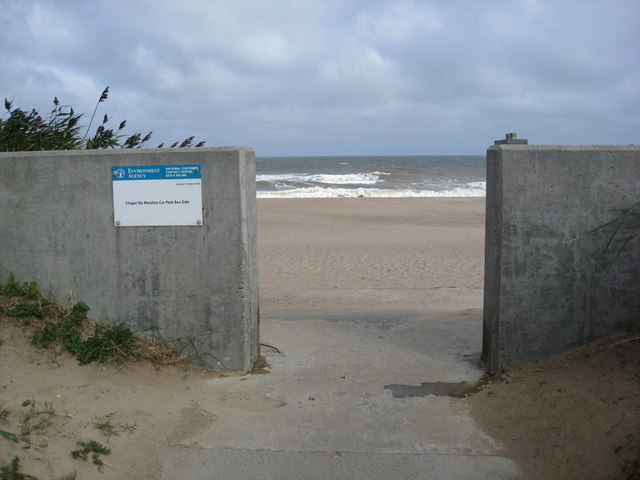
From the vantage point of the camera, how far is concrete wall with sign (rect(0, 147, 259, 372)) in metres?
5.03

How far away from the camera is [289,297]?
9273 mm

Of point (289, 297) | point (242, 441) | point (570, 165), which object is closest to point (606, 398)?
point (570, 165)

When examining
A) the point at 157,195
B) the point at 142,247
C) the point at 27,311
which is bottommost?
the point at 27,311

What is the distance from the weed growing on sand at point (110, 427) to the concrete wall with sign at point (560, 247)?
3000 millimetres

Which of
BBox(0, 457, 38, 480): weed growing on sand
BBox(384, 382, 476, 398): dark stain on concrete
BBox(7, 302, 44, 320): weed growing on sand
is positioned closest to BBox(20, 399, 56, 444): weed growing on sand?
BBox(0, 457, 38, 480): weed growing on sand

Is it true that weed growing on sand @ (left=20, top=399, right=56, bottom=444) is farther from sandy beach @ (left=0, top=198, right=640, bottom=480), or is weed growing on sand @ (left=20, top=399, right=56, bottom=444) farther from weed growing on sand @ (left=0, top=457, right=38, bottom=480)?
weed growing on sand @ (left=0, top=457, right=38, bottom=480)

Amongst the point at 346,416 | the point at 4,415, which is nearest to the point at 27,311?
the point at 4,415

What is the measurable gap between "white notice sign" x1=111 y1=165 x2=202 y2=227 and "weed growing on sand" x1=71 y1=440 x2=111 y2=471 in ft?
6.25

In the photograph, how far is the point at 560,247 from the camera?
4.95m

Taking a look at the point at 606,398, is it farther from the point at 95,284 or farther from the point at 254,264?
the point at 95,284

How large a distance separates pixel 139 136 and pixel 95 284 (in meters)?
1.91

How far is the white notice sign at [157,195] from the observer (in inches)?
198

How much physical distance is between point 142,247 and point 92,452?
72.9 inches

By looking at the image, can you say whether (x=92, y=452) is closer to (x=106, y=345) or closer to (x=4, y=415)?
(x=4, y=415)
